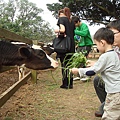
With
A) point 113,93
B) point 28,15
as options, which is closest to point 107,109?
point 113,93

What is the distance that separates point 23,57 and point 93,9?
16231 millimetres

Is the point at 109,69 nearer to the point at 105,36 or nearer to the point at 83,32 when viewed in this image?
the point at 105,36

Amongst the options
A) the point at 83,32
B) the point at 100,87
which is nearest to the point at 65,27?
the point at 83,32

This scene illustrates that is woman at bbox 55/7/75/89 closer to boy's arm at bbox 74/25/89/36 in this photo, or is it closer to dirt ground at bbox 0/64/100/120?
boy's arm at bbox 74/25/89/36

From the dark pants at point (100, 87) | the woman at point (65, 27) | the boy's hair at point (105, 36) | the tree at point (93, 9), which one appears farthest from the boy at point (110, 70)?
the tree at point (93, 9)

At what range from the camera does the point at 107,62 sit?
277 centimetres

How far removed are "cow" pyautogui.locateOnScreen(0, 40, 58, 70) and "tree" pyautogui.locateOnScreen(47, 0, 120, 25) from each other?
1411 cm

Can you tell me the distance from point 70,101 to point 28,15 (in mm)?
39087

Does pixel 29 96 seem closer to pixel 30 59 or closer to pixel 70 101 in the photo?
pixel 70 101

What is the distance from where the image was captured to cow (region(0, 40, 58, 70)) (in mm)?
3854

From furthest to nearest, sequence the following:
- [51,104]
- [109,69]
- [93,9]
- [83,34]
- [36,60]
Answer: [93,9] → [83,34] → [51,104] → [36,60] → [109,69]

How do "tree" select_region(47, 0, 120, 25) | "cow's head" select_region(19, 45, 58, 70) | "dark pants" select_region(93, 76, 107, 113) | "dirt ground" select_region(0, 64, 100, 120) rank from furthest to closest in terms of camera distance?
"tree" select_region(47, 0, 120, 25) → "cow's head" select_region(19, 45, 58, 70) → "dirt ground" select_region(0, 64, 100, 120) → "dark pants" select_region(93, 76, 107, 113)

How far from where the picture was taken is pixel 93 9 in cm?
1945

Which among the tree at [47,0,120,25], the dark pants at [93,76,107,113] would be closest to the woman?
the dark pants at [93,76,107,113]
